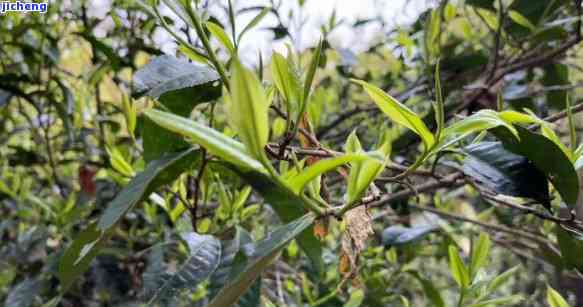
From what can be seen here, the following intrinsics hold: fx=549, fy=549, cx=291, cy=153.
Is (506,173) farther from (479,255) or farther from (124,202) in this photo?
(124,202)

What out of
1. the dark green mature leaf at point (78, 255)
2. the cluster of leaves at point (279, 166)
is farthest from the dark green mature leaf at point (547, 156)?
the dark green mature leaf at point (78, 255)

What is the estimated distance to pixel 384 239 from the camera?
94 centimetres

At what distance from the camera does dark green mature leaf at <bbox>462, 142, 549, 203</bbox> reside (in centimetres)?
51

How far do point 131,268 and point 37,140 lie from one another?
39cm

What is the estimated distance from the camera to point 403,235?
3.02ft

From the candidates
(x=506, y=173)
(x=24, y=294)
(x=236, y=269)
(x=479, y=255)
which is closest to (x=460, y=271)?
(x=479, y=255)

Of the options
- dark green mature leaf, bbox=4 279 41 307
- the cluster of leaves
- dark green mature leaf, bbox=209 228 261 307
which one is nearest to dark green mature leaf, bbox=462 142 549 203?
the cluster of leaves

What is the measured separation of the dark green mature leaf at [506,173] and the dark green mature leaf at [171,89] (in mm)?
262

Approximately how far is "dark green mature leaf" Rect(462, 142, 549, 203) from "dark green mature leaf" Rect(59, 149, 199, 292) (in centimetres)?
26

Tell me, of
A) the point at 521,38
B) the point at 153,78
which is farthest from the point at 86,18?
the point at 521,38

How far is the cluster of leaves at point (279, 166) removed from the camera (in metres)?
0.42

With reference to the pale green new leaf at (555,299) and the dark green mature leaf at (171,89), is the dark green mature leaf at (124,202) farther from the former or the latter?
the pale green new leaf at (555,299)

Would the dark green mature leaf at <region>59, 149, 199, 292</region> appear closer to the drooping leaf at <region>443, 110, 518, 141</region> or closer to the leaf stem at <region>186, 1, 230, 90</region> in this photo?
the leaf stem at <region>186, 1, 230, 90</region>

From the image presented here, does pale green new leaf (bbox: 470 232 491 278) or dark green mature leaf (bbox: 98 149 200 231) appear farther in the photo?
pale green new leaf (bbox: 470 232 491 278)
